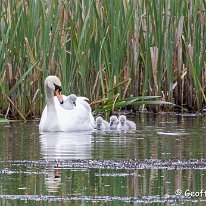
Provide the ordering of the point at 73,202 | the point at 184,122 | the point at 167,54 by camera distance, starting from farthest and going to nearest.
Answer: the point at 167,54
the point at 184,122
the point at 73,202

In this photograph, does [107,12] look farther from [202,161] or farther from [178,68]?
[202,161]

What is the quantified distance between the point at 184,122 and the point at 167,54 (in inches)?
54.0

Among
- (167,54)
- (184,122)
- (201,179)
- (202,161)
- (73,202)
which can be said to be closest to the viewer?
(73,202)

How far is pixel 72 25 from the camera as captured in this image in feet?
46.3

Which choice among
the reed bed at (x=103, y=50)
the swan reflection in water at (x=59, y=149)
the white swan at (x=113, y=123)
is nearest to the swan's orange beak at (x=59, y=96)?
the reed bed at (x=103, y=50)

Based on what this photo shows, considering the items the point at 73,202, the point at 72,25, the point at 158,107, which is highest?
the point at 72,25

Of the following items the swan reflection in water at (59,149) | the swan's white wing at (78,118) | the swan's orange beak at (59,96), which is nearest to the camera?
the swan reflection in water at (59,149)

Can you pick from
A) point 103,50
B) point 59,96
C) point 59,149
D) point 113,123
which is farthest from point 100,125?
point 59,149

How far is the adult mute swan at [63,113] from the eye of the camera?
13383 mm

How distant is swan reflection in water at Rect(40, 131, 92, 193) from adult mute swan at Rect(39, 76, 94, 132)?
→ 22 centimetres

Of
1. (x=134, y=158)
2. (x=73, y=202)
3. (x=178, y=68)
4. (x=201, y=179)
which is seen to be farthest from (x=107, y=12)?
(x=73, y=202)

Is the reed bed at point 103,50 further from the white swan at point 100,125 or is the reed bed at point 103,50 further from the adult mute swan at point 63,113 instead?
the white swan at point 100,125

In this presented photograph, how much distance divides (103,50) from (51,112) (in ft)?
4.63

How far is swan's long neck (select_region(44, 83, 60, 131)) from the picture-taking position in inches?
523
